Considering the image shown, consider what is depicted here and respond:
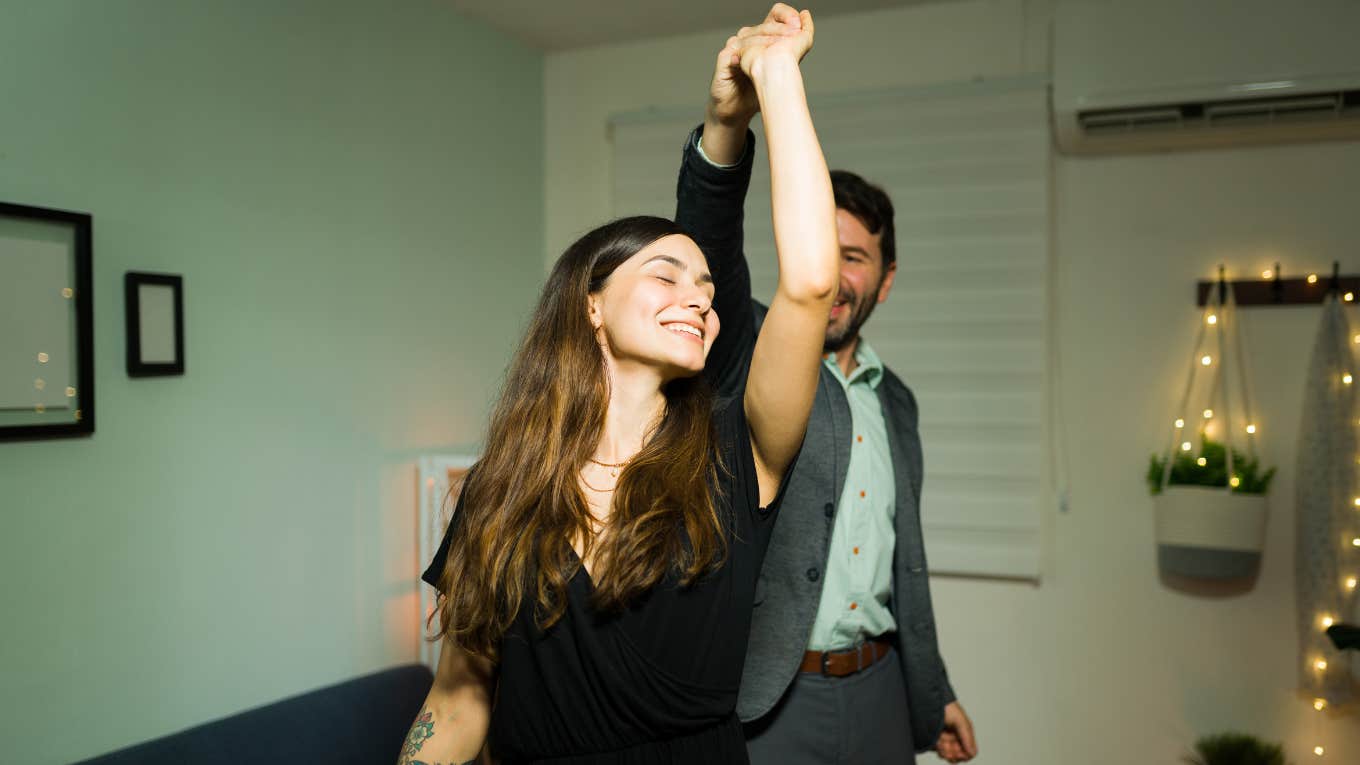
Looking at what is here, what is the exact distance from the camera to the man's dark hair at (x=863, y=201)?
2027mm

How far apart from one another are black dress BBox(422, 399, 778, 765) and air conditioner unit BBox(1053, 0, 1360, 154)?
249 cm

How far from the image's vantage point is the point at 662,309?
1.29 meters

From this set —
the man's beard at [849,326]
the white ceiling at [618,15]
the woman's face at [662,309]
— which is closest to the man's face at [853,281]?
the man's beard at [849,326]

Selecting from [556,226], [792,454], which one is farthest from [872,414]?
[556,226]

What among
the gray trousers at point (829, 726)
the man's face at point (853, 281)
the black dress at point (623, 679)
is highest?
the man's face at point (853, 281)

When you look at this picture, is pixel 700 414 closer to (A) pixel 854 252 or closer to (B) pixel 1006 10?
(A) pixel 854 252

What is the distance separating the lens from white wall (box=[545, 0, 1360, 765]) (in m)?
3.17

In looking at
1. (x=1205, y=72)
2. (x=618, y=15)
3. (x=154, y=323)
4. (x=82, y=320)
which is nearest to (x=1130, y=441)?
(x=1205, y=72)

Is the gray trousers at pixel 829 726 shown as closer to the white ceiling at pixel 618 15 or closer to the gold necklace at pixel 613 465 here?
the gold necklace at pixel 613 465

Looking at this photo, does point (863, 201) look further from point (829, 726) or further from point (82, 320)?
point (82, 320)

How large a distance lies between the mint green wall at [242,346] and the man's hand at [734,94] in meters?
1.60

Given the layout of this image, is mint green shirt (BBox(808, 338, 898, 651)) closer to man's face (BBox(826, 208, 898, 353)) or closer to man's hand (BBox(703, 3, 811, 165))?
man's face (BBox(826, 208, 898, 353))

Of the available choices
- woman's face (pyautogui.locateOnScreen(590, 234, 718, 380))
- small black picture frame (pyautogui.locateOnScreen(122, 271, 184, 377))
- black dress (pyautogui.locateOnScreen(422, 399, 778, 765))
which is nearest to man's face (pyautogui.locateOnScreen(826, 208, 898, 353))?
woman's face (pyautogui.locateOnScreen(590, 234, 718, 380))

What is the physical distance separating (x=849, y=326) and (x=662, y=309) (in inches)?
30.8
